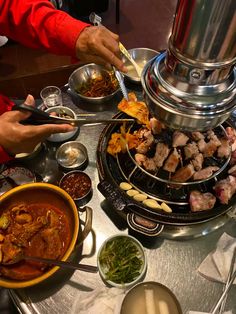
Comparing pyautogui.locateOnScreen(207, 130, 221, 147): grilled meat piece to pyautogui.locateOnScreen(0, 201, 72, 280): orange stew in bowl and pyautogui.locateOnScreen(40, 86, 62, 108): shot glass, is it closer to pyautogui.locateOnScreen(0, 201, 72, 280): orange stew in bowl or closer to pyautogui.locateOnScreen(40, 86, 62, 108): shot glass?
pyautogui.locateOnScreen(0, 201, 72, 280): orange stew in bowl

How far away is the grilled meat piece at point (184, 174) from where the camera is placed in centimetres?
217

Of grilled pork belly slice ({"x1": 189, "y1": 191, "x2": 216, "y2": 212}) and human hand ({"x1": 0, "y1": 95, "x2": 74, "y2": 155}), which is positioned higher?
human hand ({"x1": 0, "y1": 95, "x2": 74, "y2": 155})

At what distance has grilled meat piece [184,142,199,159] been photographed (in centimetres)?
229

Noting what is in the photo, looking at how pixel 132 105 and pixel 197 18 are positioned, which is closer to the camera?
pixel 197 18

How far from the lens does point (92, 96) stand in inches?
121

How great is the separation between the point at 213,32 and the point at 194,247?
169 cm

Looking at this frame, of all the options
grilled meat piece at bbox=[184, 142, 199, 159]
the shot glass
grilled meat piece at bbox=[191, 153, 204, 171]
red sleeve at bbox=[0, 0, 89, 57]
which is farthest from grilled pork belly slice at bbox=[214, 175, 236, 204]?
the shot glass

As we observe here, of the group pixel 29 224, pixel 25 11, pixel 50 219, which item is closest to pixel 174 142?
pixel 50 219

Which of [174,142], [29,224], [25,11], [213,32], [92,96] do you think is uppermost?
[213,32]

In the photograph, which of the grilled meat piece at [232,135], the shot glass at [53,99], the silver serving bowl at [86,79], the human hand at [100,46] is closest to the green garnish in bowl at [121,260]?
the grilled meat piece at [232,135]

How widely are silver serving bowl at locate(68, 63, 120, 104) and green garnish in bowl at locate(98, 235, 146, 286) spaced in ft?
4.99

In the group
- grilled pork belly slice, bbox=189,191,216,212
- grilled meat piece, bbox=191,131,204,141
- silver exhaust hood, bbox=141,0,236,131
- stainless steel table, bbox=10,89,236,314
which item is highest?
silver exhaust hood, bbox=141,0,236,131

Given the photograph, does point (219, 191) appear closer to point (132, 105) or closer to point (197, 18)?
point (132, 105)

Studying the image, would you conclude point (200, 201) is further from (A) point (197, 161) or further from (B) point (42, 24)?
(B) point (42, 24)
